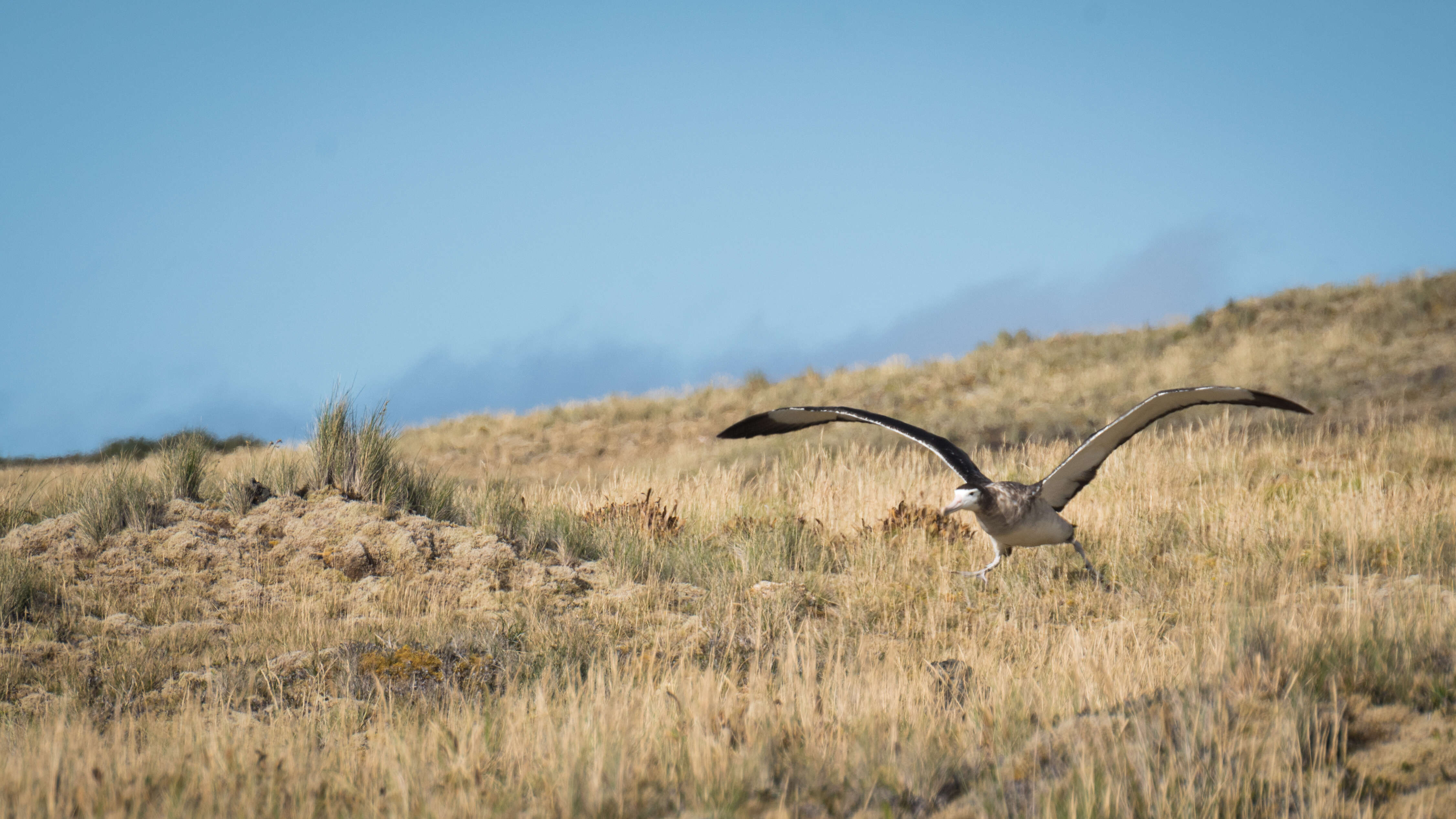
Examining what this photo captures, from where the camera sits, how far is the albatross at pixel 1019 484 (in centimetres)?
674

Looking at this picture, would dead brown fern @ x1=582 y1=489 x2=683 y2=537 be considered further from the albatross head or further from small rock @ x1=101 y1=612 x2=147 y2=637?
small rock @ x1=101 y1=612 x2=147 y2=637

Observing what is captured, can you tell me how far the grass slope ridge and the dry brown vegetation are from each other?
10.8 meters

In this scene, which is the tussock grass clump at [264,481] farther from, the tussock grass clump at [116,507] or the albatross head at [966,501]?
the albatross head at [966,501]

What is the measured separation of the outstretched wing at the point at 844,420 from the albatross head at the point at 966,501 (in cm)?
39

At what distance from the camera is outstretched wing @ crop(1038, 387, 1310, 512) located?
6621mm

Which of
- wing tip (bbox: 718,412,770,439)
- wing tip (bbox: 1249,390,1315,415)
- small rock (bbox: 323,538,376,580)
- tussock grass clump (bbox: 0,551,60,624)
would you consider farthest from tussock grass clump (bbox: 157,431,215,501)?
wing tip (bbox: 1249,390,1315,415)

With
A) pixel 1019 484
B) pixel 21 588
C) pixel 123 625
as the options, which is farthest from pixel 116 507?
pixel 1019 484

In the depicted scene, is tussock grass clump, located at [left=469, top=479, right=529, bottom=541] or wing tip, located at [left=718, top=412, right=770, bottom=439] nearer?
wing tip, located at [left=718, top=412, right=770, bottom=439]

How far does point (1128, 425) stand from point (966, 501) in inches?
60.5

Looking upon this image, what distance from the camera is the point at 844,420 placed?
7.33 meters

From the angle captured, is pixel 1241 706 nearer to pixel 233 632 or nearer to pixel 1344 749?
pixel 1344 749

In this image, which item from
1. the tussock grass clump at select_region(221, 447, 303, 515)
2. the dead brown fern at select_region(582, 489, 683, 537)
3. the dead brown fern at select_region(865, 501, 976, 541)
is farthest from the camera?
the dead brown fern at select_region(582, 489, 683, 537)

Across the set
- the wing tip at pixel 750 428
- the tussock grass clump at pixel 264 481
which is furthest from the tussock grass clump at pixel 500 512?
the wing tip at pixel 750 428

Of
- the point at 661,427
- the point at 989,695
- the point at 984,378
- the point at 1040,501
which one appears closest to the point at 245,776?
the point at 989,695
